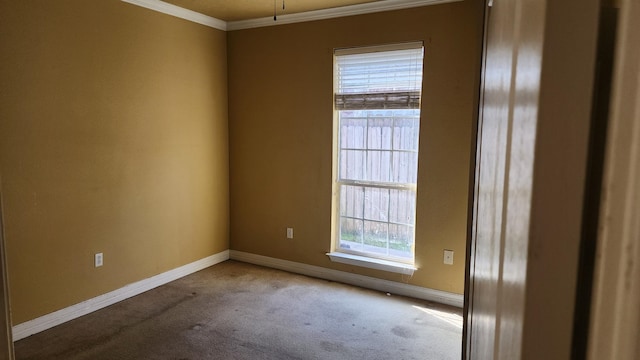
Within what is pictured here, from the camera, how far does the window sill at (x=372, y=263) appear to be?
3607mm

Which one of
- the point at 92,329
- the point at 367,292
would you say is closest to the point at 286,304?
the point at 367,292

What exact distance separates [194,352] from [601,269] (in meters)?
2.81

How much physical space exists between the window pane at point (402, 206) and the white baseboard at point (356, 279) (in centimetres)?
60

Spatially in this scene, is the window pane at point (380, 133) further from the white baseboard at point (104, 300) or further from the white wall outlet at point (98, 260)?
the white wall outlet at point (98, 260)

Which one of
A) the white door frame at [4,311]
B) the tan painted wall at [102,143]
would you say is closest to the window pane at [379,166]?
the tan painted wall at [102,143]

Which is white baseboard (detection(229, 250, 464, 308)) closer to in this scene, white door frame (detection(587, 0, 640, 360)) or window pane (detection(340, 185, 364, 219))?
window pane (detection(340, 185, 364, 219))

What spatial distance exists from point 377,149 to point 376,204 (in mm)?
532

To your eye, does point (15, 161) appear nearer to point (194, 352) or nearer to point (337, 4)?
point (194, 352)

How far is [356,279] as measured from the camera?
12.7 feet

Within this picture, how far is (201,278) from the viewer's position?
402 centimetres

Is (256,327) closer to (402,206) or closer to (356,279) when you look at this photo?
(356,279)

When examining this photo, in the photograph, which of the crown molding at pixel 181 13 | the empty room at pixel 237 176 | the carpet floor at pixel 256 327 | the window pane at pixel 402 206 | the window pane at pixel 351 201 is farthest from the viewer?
the window pane at pixel 351 201

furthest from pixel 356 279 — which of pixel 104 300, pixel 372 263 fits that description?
pixel 104 300

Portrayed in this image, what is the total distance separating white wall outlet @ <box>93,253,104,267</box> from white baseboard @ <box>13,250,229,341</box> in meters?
0.28
